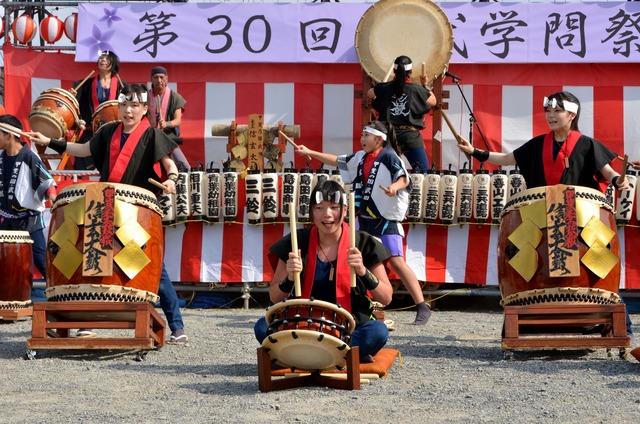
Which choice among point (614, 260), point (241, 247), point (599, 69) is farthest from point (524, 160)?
point (599, 69)

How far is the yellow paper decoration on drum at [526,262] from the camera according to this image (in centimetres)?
543

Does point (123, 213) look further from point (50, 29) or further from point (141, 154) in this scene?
point (50, 29)

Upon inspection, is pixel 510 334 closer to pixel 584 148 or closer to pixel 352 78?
pixel 584 148

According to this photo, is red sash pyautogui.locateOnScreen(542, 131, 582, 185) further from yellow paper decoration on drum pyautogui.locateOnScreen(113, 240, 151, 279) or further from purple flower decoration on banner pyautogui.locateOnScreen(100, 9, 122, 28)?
purple flower decoration on banner pyautogui.locateOnScreen(100, 9, 122, 28)

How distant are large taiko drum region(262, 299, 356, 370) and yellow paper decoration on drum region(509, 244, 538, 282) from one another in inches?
52.1

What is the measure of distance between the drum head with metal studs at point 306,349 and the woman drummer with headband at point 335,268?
243 millimetres

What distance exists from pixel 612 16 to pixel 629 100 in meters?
0.69

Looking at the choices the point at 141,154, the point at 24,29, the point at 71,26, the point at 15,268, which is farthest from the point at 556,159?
the point at 24,29

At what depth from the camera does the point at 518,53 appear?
927 centimetres

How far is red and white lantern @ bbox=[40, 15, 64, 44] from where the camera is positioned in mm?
9906

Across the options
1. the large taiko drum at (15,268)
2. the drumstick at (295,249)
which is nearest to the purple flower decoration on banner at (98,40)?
the large taiko drum at (15,268)

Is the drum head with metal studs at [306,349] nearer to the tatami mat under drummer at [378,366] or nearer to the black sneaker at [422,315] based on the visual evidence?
the tatami mat under drummer at [378,366]

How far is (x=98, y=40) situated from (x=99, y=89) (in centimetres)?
55

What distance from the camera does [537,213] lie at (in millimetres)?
5406
